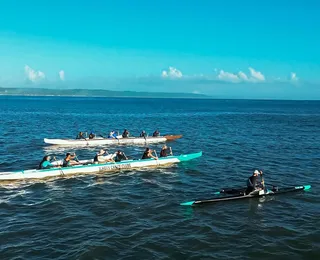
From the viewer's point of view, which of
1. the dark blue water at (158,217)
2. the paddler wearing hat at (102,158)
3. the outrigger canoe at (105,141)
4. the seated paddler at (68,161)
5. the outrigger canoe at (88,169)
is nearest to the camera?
the dark blue water at (158,217)

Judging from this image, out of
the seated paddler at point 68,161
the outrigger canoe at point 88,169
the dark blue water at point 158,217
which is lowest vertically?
the dark blue water at point 158,217

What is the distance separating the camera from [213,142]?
150 ft

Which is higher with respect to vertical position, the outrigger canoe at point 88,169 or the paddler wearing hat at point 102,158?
the paddler wearing hat at point 102,158

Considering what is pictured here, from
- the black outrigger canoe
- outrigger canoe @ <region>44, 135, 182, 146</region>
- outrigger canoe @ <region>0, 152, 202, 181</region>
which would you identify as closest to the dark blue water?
the black outrigger canoe

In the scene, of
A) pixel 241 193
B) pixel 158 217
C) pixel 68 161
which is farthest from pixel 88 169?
pixel 241 193

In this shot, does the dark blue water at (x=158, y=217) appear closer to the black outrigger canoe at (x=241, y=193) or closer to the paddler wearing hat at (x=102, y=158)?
the black outrigger canoe at (x=241, y=193)

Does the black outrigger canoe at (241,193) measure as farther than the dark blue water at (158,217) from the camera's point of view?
Yes

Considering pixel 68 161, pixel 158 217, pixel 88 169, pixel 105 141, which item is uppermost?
pixel 68 161

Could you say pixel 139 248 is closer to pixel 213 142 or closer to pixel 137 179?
pixel 137 179

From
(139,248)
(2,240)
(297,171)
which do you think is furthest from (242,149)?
(2,240)

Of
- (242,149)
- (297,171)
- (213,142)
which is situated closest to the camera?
(297,171)

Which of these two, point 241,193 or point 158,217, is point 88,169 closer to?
point 158,217

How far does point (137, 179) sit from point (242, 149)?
18.4 metres

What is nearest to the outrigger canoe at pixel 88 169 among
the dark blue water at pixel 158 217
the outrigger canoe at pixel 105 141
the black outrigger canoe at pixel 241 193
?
the dark blue water at pixel 158 217
